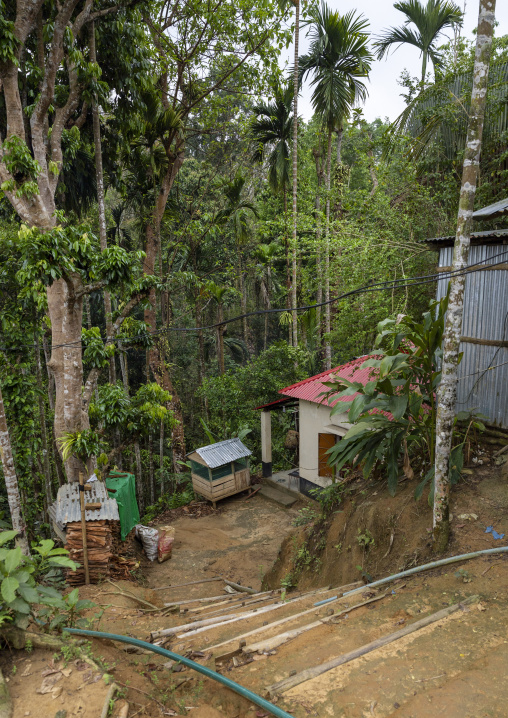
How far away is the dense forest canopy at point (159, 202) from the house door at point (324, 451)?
285cm

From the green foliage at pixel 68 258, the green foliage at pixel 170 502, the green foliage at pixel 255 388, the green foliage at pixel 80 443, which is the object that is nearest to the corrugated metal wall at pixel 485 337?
the green foliage at pixel 68 258

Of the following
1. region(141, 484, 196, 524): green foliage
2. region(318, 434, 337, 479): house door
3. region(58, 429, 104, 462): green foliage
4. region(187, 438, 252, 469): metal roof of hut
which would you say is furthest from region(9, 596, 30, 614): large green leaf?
region(141, 484, 196, 524): green foliage

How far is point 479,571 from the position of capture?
4.16m

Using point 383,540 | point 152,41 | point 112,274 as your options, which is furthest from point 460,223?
point 152,41

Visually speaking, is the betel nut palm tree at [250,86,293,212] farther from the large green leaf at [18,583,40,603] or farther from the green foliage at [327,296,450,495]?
the large green leaf at [18,583,40,603]

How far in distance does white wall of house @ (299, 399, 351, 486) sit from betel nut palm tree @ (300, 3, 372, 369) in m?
3.90

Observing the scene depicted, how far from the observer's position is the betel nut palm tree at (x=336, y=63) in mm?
12320

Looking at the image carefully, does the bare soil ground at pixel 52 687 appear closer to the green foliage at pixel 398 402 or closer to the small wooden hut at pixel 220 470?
the green foliage at pixel 398 402

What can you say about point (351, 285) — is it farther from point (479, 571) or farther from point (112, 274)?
point (479, 571)

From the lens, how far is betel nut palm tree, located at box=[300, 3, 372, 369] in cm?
1232

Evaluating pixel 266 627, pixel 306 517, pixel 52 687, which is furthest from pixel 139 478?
pixel 52 687

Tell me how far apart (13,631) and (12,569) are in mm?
455

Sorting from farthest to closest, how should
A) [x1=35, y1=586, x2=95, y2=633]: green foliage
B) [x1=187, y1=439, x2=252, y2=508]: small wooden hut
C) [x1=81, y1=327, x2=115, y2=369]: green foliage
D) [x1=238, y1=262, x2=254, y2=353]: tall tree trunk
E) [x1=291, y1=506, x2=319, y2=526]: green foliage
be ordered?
[x1=238, y1=262, x2=254, y2=353]: tall tree trunk < [x1=187, y1=439, x2=252, y2=508]: small wooden hut < [x1=291, y1=506, x2=319, y2=526]: green foliage < [x1=81, y1=327, x2=115, y2=369]: green foliage < [x1=35, y1=586, x2=95, y2=633]: green foliage

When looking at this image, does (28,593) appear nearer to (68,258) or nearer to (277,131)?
(68,258)
